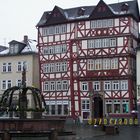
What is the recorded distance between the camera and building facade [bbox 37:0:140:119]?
63031mm

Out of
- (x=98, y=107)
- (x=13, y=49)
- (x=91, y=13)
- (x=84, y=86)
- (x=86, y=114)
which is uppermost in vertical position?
(x=91, y=13)

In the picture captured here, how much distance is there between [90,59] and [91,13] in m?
7.03

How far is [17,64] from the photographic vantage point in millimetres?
73125

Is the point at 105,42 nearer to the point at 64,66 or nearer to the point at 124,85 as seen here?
the point at 124,85

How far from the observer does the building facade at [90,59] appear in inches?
2482

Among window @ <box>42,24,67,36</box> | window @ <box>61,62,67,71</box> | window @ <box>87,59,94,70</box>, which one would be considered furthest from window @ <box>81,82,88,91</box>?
window @ <box>42,24,67,36</box>

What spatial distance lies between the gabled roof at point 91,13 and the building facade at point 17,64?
5.55 metres

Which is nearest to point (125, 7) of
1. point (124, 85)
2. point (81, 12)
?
point (81, 12)

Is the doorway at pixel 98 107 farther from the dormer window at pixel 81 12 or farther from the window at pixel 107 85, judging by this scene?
the dormer window at pixel 81 12

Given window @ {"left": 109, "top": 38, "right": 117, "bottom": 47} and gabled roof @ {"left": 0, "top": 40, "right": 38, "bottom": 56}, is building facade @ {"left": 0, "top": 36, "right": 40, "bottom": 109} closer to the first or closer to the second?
gabled roof @ {"left": 0, "top": 40, "right": 38, "bottom": 56}

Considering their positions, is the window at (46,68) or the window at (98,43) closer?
the window at (98,43)

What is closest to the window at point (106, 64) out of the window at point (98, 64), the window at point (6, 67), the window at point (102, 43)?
the window at point (98, 64)

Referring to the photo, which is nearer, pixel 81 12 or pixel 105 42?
pixel 105 42

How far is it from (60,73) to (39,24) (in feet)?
30.5
